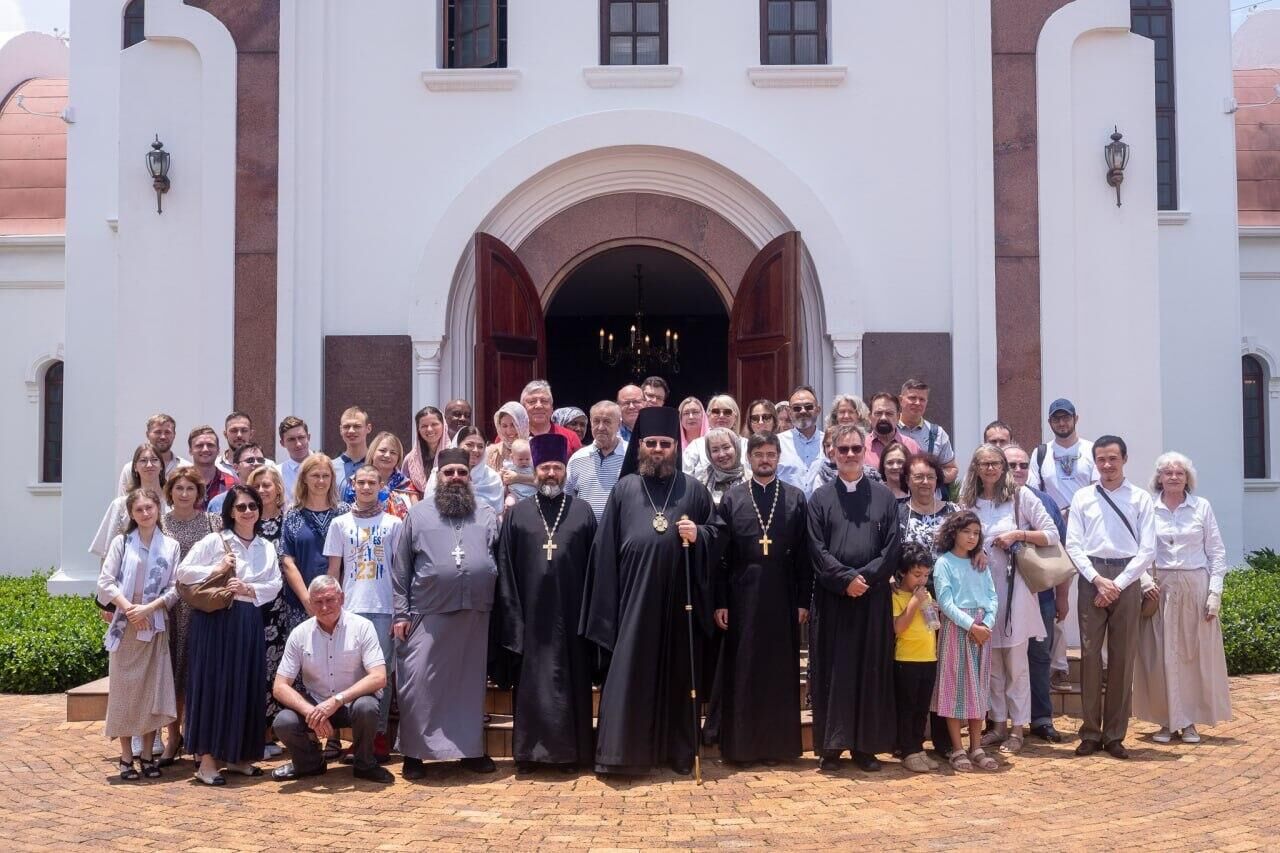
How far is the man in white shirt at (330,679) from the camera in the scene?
706 centimetres

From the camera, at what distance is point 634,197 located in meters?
11.8

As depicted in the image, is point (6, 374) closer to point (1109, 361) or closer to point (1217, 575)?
point (1109, 361)

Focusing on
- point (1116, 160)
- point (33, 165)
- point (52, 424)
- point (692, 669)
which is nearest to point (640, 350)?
point (1116, 160)

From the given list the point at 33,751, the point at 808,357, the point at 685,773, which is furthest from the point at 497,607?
the point at 808,357

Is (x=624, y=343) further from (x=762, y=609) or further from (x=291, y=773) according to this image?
(x=291, y=773)

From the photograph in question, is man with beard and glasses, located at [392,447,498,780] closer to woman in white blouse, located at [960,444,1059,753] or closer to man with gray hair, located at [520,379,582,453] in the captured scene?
man with gray hair, located at [520,379,582,453]

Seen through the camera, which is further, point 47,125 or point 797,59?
point 47,125

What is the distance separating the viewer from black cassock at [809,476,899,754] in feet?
23.8

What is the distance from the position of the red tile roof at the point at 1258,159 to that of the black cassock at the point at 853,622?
1278 cm

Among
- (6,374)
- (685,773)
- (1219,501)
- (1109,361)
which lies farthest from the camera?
(6,374)

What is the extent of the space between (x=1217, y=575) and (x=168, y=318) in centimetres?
906

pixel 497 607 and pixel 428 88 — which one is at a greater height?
pixel 428 88

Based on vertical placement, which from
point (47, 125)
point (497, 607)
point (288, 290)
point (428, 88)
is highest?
point (47, 125)

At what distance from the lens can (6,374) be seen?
17938 millimetres
